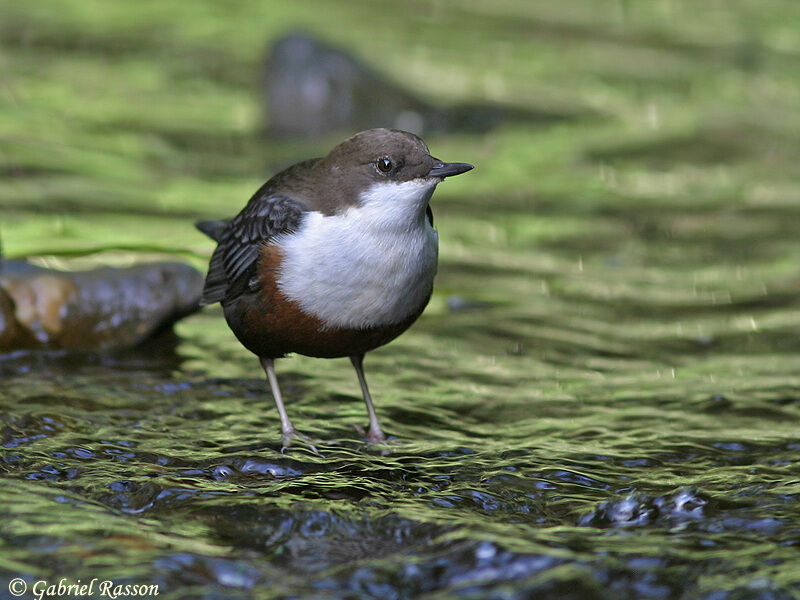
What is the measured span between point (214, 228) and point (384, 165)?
1312 mm

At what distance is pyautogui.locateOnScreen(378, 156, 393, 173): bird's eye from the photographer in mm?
4199

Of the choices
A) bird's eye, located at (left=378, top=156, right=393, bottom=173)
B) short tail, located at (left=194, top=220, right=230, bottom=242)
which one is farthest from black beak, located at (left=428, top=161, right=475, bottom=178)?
short tail, located at (left=194, top=220, right=230, bottom=242)

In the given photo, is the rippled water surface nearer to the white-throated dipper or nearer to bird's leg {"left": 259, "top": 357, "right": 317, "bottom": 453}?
bird's leg {"left": 259, "top": 357, "right": 317, "bottom": 453}

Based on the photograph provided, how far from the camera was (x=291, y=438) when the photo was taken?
14.2 feet

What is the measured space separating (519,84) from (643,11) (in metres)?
4.02

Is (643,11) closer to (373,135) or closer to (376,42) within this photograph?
(376,42)

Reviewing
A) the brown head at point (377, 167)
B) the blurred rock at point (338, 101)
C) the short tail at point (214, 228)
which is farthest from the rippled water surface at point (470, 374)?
the brown head at point (377, 167)

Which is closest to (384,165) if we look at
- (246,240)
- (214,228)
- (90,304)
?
(246,240)

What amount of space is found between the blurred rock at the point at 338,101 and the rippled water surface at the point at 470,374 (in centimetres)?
34

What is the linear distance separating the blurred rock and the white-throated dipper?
5552mm

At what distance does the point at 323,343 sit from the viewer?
4.28 meters

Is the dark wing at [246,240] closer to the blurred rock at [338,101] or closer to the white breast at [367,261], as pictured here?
the white breast at [367,261]

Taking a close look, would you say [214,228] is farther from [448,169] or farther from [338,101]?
[338,101]

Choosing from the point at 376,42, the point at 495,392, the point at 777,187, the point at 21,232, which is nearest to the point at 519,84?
the point at 376,42
